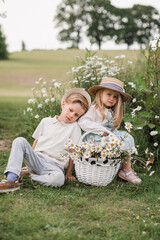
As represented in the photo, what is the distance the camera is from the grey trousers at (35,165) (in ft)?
9.32

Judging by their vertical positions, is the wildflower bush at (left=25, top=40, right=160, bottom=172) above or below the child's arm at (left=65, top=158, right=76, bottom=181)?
above

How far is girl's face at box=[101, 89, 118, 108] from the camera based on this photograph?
342cm

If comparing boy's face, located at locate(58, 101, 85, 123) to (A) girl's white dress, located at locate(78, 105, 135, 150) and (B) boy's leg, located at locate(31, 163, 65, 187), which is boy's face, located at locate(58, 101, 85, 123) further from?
(B) boy's leg, located at locate(31, 163, 65, 187)

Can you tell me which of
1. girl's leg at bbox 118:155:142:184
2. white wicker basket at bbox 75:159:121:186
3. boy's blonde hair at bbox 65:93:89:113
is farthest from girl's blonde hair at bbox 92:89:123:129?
white wicker basket at bbox 75:159:121:186

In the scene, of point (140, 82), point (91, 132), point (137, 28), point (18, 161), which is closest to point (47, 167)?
point (18, 161)

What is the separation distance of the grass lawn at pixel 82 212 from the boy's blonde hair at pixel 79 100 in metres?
0.87

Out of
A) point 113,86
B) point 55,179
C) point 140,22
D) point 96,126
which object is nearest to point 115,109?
point 113,86

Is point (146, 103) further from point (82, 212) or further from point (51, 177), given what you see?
point (82, 212)

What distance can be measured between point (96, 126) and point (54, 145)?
1.67 ft

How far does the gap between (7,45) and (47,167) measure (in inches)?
1455

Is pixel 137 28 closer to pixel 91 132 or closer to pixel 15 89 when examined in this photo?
pixel 15 89

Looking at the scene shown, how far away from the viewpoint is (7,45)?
123ft

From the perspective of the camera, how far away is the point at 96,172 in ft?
9.98

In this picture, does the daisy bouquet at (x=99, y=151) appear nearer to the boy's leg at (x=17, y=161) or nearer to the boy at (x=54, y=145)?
the boy at (x=54, y=145)
